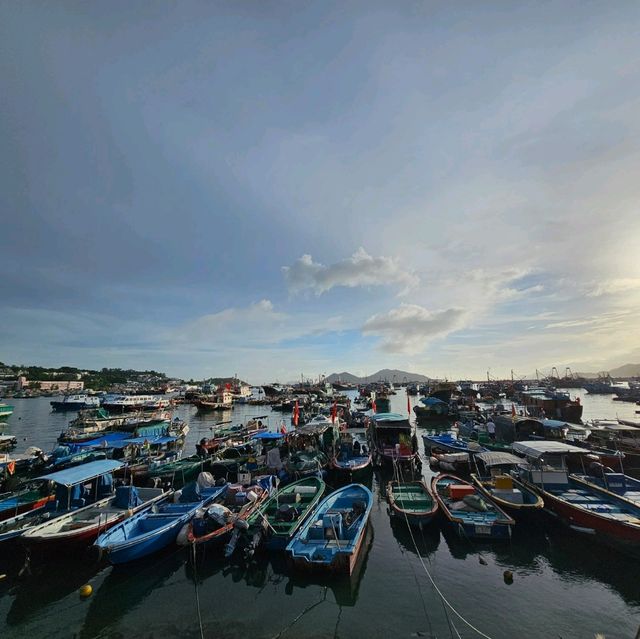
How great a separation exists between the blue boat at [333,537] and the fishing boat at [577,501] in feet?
28.9

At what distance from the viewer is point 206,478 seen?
62.7ft

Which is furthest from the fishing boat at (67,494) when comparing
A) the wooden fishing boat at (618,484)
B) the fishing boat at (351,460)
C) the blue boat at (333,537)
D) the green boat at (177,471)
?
the wooden fishing boat at (618,484)

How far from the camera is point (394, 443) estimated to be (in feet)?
99.3

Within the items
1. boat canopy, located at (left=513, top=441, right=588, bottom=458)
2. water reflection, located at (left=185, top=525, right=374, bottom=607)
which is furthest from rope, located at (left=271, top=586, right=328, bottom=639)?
boat canopy, located at (left=513, top=441, right=588, bottom=458)

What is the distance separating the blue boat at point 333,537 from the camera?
12.1 m

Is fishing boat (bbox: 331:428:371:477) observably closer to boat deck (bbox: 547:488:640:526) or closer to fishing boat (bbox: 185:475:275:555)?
fishing boat (bbox: 185:475:275:555)

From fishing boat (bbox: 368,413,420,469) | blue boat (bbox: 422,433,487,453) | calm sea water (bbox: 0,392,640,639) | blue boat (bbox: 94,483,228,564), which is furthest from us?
blue boat (bbox: 422,433,487,453)

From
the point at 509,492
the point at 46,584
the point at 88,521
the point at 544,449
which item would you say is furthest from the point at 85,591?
the point at 544,449

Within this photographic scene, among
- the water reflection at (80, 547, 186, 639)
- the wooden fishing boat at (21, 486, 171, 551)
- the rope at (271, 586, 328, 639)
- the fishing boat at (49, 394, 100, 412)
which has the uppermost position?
the fishing boat at (49, 394, 100, 412)

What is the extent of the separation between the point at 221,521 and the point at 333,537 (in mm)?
4937

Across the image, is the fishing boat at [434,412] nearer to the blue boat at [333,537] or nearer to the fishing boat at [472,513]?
the fishing boat at [472,513]

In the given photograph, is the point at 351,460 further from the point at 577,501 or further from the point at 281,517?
the point at 577,501

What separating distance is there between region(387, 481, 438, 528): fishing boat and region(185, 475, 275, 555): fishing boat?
273 inches

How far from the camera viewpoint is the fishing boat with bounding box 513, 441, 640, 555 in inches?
529
